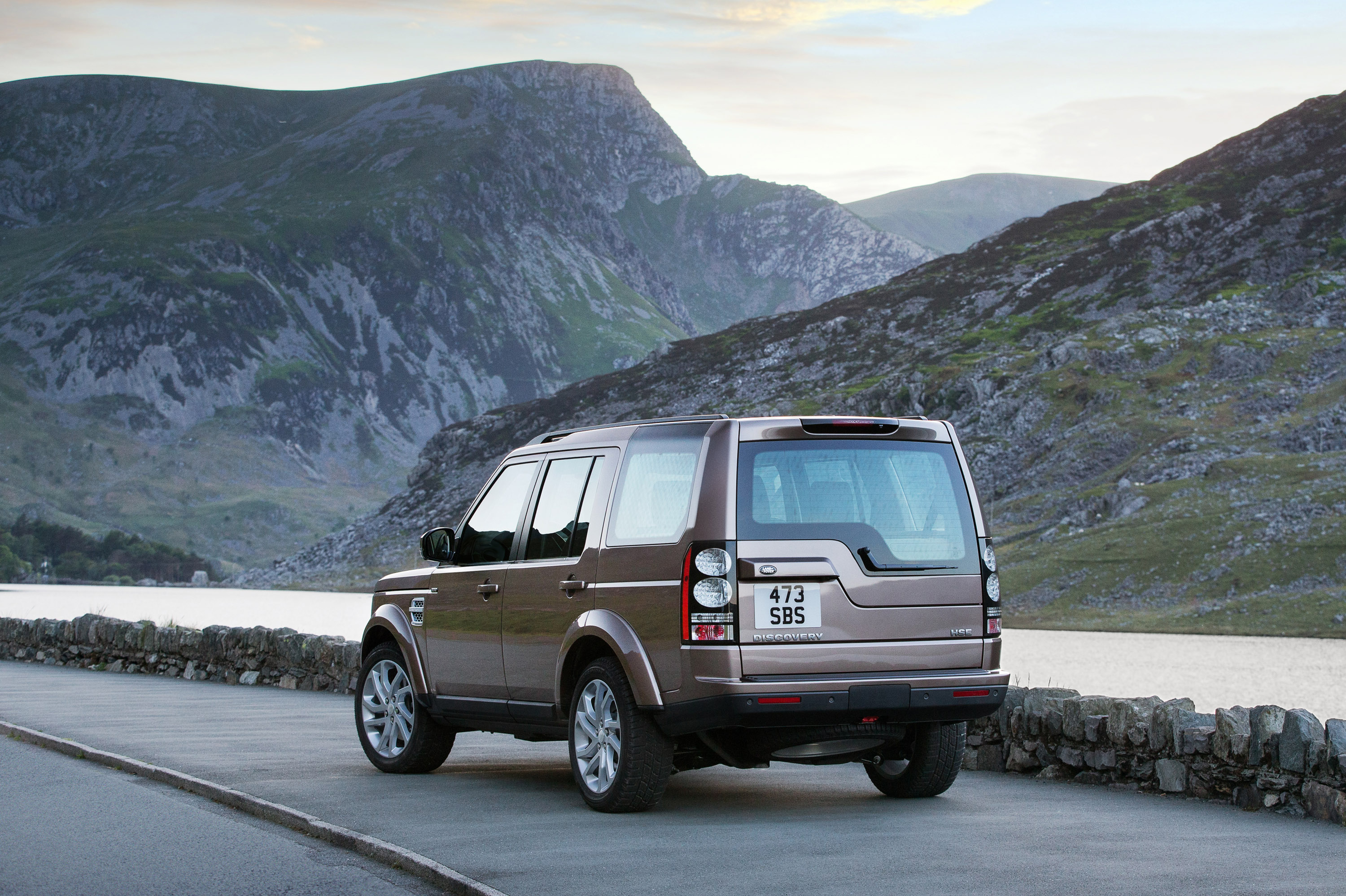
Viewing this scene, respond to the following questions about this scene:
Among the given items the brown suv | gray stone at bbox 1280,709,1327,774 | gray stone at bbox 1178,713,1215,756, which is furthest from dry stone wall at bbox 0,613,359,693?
gray stone at bbox 1280,709,1327,774

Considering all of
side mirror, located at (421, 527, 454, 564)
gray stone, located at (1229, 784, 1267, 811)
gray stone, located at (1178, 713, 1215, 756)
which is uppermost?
side mirror, located at (421, 527, 454, 564)

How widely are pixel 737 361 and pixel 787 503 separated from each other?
13000cm

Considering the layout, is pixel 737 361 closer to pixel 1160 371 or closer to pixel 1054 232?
pixel 1054 232

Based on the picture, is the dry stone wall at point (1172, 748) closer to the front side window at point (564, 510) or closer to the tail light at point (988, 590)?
the tail light at point (988, 590)

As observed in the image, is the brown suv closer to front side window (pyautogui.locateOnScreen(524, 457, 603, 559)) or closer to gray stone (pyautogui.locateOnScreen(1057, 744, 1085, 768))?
front side window (pyautogui.locateOnScreen(524, 457, 603, 559))

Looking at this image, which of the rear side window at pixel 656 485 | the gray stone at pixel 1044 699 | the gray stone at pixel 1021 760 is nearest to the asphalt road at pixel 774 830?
the gray stone at pixel 1021 760

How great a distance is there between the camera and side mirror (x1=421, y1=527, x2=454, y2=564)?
11633 mm

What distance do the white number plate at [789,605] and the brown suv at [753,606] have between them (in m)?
0.01

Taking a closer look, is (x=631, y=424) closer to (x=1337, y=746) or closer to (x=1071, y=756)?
(x=1071, y=756)

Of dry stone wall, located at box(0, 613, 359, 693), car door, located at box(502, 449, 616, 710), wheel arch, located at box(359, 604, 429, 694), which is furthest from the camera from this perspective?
dry stone wall, located at box(0, 613, 359, 693)

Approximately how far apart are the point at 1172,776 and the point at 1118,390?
287 ft

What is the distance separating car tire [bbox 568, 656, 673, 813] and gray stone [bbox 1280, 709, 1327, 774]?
3898 mm

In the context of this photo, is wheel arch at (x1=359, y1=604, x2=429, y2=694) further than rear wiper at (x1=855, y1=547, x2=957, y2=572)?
Yes

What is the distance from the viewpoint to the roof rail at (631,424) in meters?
9.73
